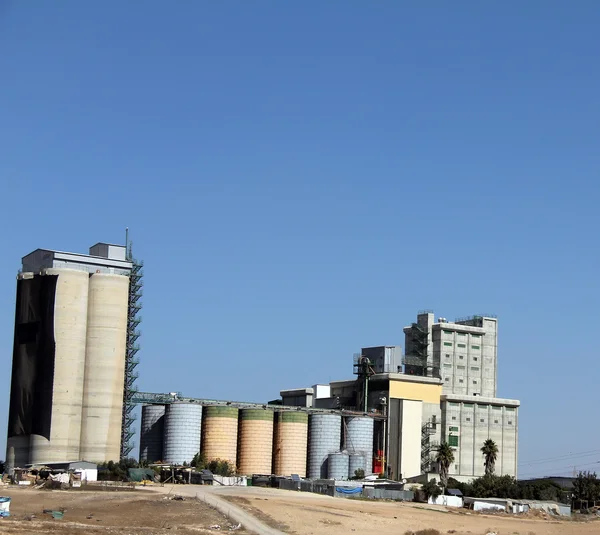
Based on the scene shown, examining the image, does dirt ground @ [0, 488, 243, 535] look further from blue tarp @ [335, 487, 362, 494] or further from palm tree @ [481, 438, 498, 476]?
palm tree @ [481, 438, 498, 476]

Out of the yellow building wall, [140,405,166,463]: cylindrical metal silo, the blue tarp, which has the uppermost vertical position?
the yellow building wall

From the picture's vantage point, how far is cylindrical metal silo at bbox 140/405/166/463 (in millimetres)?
159750

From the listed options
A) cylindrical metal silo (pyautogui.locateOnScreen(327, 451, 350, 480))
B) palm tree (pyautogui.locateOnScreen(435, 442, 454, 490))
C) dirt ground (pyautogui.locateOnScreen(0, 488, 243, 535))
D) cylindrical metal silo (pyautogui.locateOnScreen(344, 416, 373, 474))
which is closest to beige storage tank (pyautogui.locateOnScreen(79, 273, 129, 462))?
cylindrical metal silo (pyautogui.locateOnScreen(327, 451, 350, 480))

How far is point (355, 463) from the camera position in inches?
6457

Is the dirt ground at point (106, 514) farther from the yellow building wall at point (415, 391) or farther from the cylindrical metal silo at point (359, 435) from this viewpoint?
the yellow building wall at point (415, 391)

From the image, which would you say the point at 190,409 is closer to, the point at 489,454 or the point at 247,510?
the point at 489,454

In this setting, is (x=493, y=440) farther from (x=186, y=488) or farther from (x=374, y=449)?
(x=186, y=488)

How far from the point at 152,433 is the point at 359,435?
33137 mm

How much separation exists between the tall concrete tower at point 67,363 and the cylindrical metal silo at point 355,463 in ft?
122

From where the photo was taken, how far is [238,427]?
163 meters

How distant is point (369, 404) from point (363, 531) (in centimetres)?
8554

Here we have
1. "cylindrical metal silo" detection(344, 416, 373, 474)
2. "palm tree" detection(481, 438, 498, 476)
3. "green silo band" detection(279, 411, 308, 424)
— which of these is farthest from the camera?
"palm tree" detection(481, 438, 498, 476)

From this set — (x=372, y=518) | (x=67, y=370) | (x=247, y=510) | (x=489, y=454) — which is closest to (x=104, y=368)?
(x=67, y=370)

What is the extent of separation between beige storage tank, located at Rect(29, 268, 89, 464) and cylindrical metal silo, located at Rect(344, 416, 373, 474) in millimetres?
44227
